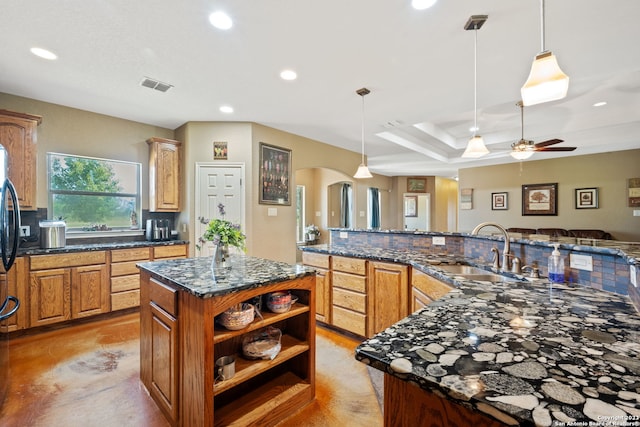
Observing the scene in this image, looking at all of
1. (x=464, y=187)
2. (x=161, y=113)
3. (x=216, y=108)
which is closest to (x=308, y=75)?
(x=216, y=108)

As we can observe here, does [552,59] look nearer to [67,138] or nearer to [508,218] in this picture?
[67,138]

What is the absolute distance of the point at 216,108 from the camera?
3.43 meters

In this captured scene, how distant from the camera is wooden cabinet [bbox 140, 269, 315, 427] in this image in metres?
1.38

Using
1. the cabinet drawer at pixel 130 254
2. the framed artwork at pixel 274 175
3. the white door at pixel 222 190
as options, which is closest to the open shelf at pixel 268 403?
the white door at pixel 222 190

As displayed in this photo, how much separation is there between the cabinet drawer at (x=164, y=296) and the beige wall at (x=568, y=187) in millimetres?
6875

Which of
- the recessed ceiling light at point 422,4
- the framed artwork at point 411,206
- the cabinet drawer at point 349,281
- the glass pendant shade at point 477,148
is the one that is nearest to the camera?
the recessed ceiling light at point 422,4

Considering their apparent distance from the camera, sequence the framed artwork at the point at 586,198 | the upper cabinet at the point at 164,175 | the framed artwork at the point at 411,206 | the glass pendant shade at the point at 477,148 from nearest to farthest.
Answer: the glass pendant shade at the point at 477,148 < the upper cabinet at the point at 164,175 < the framed artwork at the point at 586,198 < the framed artwork at the point at 411,206

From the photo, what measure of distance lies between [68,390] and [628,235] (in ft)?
27.5

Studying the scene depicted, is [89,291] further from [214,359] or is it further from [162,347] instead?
[214,359]

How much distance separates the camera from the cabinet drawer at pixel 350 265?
2.68m

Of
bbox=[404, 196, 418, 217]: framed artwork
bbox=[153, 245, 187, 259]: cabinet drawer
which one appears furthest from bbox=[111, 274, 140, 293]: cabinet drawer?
bbox=[404, 196, 418, 217]: framed artwork

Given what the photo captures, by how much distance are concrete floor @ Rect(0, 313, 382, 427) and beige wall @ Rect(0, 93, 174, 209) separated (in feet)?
5.92

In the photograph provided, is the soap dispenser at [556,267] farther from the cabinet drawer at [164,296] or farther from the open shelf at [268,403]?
the cabinet drawer at [164,296]

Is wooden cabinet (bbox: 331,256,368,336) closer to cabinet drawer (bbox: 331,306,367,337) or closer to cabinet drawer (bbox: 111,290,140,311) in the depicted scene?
cabinet drawer (bbox: 331,306,367,337)
